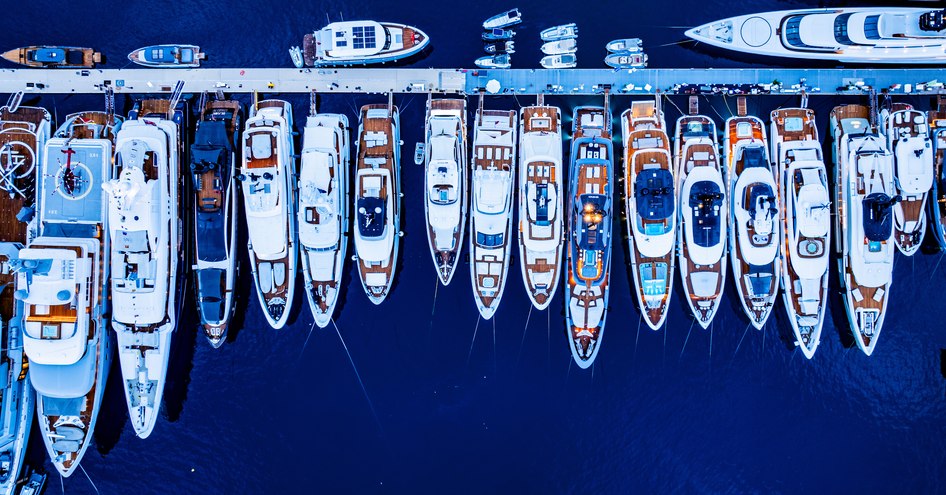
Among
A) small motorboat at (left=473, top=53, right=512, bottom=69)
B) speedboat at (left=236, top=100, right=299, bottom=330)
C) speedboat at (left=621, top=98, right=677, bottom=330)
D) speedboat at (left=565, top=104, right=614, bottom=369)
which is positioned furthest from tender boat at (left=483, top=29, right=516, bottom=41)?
speedboat at (left=236, top=100, right=299, bottom=330)

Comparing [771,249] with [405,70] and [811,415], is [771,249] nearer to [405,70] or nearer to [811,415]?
[811,415]

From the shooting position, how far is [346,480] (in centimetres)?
3591

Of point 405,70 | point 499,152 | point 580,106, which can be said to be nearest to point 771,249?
point 580,106

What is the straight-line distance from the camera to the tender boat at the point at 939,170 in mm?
34500

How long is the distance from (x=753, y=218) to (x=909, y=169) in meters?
9.41

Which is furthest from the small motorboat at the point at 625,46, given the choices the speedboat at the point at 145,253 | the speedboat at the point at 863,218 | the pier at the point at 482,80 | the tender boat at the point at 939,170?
the speedboat at the point at 145,253

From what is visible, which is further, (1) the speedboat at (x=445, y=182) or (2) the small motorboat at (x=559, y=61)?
(2) the small motorboat at (x=559, y=61)

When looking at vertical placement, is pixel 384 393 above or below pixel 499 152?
below

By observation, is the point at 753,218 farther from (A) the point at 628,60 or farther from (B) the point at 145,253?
(B) the point at 145,253

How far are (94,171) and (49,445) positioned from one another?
52.2 ft

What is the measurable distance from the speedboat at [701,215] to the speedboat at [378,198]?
1643 centimetres

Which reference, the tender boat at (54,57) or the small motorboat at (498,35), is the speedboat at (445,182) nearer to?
the small motorboat at (498,35)

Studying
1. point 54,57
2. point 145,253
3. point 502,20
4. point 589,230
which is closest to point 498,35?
point 502,20

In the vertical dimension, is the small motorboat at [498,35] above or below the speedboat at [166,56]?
above
